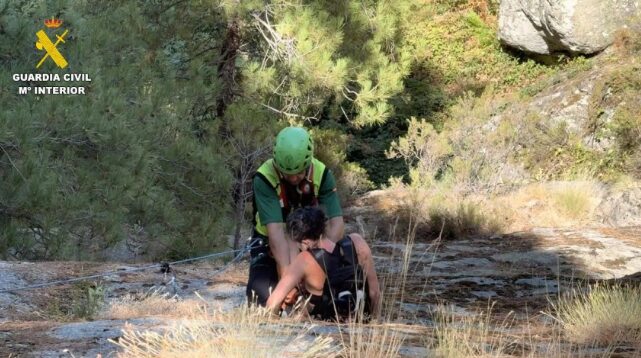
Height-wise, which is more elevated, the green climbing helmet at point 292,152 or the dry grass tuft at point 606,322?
the green climbing helmet at point 292,152

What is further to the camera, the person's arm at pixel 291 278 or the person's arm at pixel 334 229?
the person's arm at pixel 334 229

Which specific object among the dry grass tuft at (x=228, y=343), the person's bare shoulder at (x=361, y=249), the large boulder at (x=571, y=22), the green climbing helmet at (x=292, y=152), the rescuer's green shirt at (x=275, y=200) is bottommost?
the dry grass tuft at (x=228, y=343)

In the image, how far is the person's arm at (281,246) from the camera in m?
5.45

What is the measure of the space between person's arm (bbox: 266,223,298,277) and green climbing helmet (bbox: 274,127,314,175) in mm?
322

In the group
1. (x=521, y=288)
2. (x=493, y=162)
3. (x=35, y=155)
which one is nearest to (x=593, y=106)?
(x=493, y=162)

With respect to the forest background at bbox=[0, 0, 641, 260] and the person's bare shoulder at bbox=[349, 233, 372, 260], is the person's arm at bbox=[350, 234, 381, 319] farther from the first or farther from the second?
the forest background at bbox=[0, 0, 641, 260]

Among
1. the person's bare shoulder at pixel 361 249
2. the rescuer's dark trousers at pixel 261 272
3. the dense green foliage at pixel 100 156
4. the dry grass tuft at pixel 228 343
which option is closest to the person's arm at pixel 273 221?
the rescuer's dark trousers at pixel 261 272

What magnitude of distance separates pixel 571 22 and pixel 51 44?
13487 millimetres

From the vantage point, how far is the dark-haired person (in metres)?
5.15

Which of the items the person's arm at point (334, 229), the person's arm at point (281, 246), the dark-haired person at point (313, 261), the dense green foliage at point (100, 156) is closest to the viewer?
the dark-haired person at point (313, 261)

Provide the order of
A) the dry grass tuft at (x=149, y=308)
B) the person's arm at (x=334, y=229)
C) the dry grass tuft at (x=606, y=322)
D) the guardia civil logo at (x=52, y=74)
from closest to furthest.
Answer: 1. the dry grass tuft at (x=606, y=322)
2. the person's arm at (x=334, y=229)
3. the dry grass tuft at (x=149, y=308)
4. the guardia civil logo at (x=52, y=74)

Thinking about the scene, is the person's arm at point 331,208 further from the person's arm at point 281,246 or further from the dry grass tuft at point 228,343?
the dry grass tuft at point 228,343

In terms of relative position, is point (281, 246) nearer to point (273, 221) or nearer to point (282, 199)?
point (273, 221)

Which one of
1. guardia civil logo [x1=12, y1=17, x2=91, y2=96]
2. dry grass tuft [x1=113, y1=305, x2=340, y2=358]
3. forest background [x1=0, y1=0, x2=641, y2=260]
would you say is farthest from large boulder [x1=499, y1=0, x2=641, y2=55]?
dry grass tuft [x1=113, y1=305, x2=340, y2=358]
